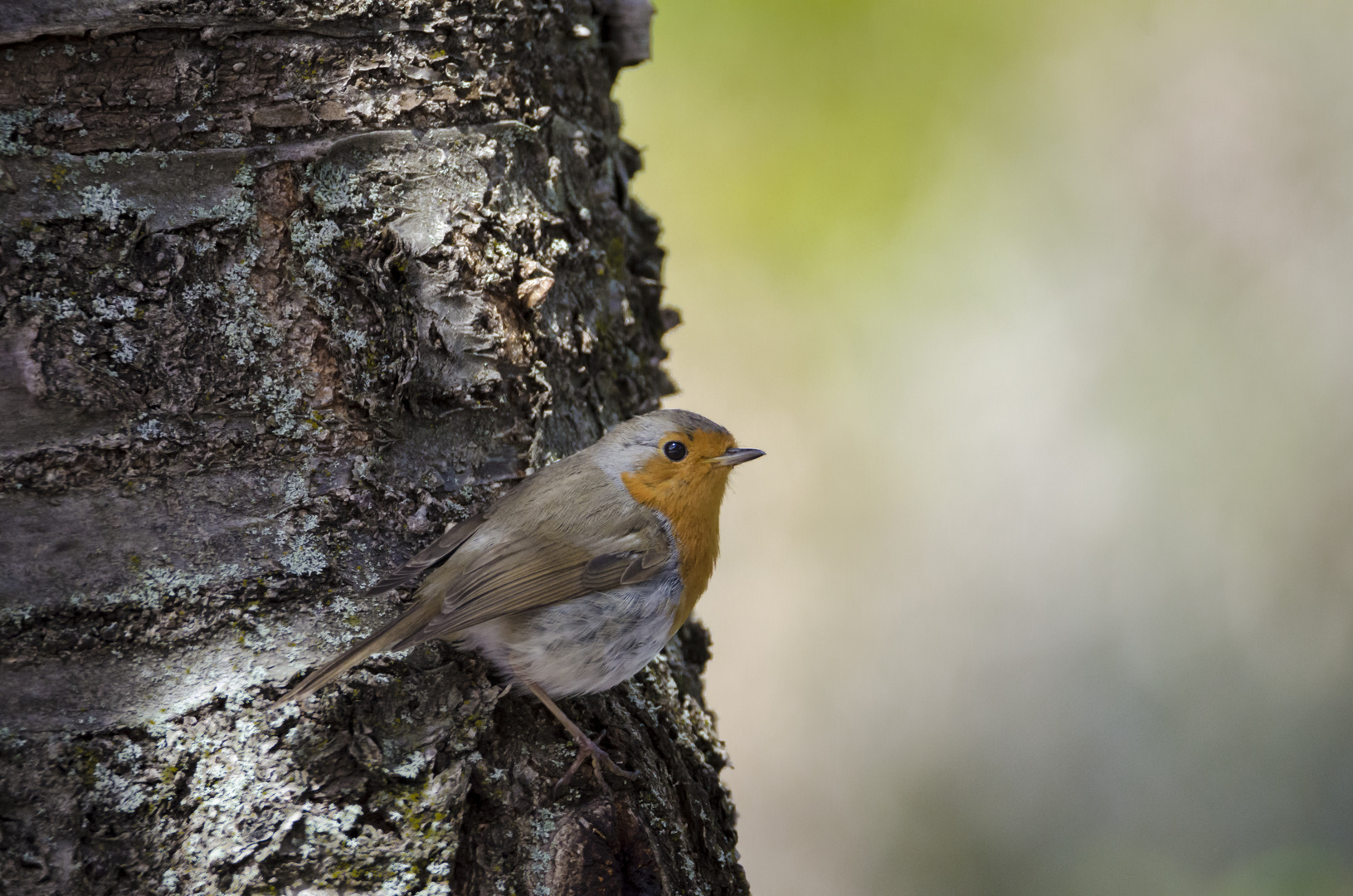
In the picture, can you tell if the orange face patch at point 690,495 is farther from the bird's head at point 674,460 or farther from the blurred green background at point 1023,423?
the blurred green background at point 1023,423

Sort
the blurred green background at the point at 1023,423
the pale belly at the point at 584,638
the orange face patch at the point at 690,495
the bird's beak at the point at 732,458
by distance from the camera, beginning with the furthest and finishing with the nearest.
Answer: the blurred green background at the point at 1023,423 → the bird's beak at the point at 732,458 → the orange face patch at the point at 690,495 → the pale belly at the point at 584,638

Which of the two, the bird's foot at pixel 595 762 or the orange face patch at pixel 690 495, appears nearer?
the bird's foot at pixel 595 762

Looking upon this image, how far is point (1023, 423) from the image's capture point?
4199 mm

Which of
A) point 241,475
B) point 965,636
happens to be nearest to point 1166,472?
point 965,636

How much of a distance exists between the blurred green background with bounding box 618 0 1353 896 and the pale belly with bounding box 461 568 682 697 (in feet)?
7.40

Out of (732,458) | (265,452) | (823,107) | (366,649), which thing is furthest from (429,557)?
(823,107)

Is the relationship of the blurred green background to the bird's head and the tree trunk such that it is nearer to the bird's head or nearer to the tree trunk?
the bird's head

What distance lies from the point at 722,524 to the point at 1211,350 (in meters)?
2.12

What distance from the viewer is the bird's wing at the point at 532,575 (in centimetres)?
194

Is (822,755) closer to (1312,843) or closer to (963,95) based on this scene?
(1312,843)

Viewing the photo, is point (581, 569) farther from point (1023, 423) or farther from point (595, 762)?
point (1023, 423)

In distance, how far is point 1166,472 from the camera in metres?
4.03

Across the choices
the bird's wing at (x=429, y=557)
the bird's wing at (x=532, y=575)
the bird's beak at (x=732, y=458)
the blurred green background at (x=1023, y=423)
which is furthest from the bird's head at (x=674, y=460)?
the blurred green background at (x=1023, y=423)

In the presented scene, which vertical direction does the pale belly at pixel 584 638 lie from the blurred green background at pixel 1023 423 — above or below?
below
